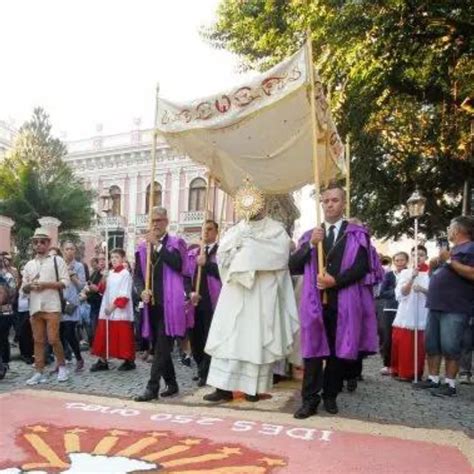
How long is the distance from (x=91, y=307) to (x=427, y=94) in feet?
25.1

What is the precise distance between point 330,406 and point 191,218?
3677cm

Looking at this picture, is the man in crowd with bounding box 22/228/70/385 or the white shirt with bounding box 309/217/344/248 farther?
the man in crowd with bounding box 22/228/70/385

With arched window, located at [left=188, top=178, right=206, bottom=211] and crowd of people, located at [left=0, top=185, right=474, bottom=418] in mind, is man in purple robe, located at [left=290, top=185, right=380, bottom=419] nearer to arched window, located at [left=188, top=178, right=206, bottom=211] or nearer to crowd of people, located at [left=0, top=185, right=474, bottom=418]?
crowd of people, located at [left=0, top=185, right=474, bottom=418]

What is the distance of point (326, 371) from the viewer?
549 centimetres

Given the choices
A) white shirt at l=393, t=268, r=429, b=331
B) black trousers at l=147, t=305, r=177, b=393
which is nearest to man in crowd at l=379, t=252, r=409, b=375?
white shirt at l=393, t=268, r=429, b=331

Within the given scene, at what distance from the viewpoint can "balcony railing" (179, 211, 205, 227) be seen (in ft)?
137

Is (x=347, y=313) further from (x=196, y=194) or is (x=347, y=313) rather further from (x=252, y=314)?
(x=196, y=194)

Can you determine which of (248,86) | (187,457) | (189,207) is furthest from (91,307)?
(189,207)

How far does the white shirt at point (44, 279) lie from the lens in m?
7.17

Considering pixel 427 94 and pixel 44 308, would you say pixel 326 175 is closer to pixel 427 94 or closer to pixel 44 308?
pixel 44 308

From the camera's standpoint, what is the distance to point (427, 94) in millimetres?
12453

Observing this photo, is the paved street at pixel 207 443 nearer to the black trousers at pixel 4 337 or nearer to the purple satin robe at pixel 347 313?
the purple satin robe at pixel 347 313

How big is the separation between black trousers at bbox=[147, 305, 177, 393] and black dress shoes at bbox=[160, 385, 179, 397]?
0.16 meters

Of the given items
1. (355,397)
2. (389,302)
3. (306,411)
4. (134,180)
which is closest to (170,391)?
(306,411)
